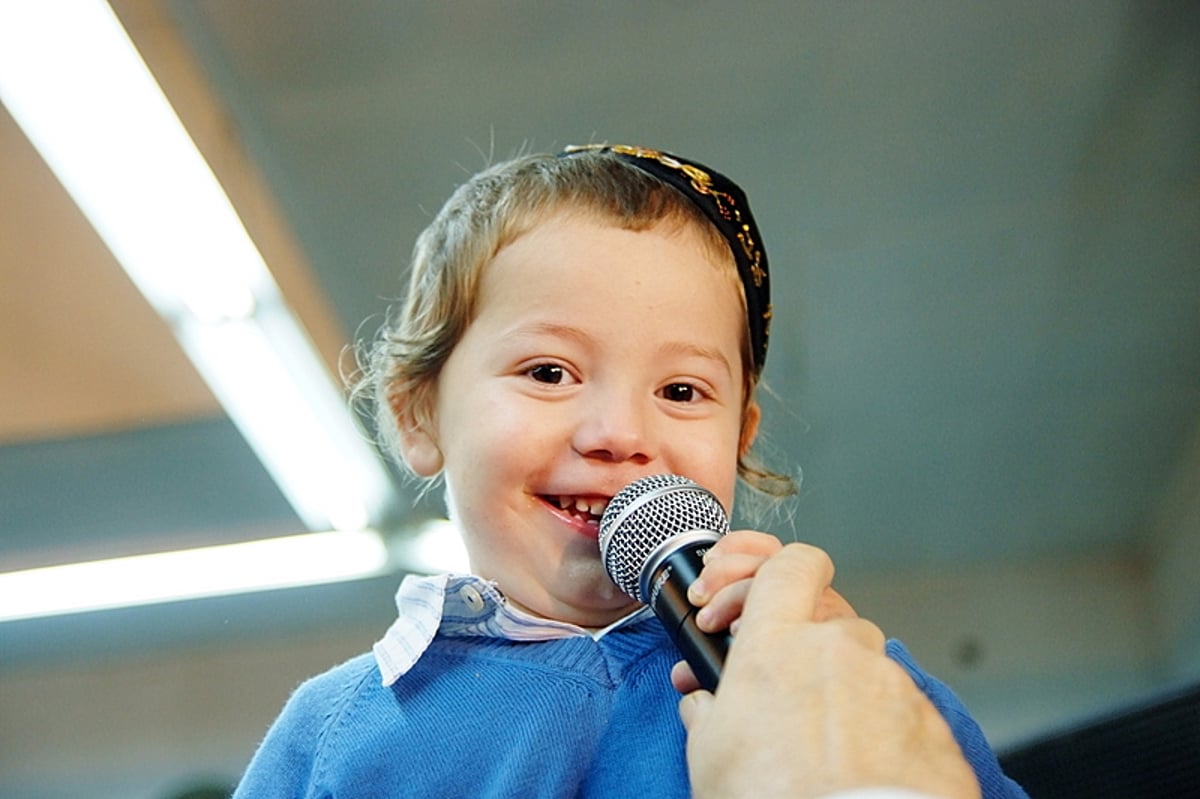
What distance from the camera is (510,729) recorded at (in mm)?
786

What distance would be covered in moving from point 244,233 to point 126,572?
1531 mm

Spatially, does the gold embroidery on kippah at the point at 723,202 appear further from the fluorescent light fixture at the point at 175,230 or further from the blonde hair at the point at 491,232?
the fluorescent light fixture at the point at 175,230

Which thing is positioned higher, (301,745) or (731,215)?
(731,215)

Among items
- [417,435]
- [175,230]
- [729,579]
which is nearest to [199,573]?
[175,230]

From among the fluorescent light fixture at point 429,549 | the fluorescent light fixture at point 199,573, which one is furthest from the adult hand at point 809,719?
the fluorescent light fixture at point 199,573

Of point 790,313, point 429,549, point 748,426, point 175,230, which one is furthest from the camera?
point 429,549

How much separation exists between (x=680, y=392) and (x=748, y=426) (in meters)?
0.21

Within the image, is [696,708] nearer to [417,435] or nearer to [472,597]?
[472,597]

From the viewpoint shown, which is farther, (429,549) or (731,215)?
(429,549)

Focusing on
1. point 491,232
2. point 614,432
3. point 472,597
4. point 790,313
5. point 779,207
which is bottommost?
point 472,597

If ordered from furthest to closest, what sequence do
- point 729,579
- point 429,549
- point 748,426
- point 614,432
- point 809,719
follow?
point 429,549 < point 748,426 < point 614,432 < point 729,579 < point 809,719

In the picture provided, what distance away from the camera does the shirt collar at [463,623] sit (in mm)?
852

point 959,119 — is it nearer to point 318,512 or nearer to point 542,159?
point 542,159

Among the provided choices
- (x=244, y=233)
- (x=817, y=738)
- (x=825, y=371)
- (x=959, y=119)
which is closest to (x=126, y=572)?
(x=244, y=233)
